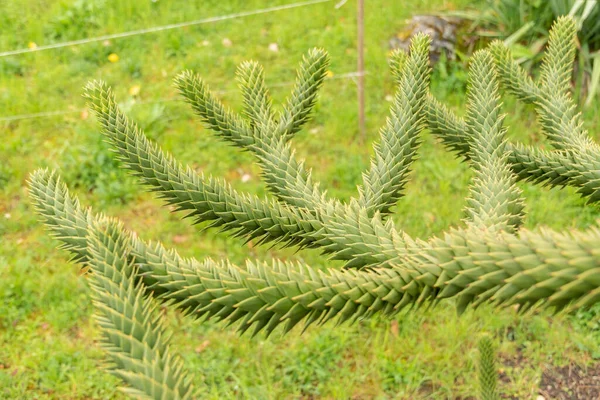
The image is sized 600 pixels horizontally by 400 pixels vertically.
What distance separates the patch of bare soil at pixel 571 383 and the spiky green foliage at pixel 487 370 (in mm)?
1035

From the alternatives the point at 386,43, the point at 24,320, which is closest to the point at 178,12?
the point at 386,43

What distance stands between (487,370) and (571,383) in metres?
1.26

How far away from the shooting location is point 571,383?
9.95 ft

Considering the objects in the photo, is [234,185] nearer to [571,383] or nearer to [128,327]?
[571,383]

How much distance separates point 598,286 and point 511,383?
2389 mm

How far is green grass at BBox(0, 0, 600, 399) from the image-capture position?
3.18m

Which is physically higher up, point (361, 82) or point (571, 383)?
point (361, 82)

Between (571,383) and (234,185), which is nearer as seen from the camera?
(571,383)

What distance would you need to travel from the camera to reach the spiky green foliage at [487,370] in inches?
81.4

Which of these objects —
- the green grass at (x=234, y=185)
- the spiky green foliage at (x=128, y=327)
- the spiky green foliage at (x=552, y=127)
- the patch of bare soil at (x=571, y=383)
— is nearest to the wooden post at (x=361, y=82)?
the green grass at (x=234, y=185)

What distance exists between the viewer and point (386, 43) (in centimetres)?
509

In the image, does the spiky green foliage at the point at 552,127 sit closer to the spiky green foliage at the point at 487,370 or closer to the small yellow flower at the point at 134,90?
the spiky green foliage at the point at 487,370

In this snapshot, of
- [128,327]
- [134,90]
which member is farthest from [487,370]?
[134,90]

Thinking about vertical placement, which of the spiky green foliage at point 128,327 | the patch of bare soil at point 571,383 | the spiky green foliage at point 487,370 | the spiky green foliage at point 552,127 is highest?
the spiky green foliage at point 552,127
